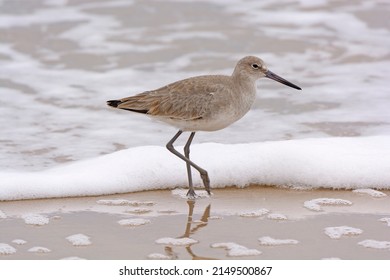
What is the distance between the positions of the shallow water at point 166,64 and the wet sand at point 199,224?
1064 mm

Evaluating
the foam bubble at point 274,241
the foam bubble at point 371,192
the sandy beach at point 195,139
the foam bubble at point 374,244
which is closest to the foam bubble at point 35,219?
the sandy beach at point 195,139

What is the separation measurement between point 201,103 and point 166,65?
353cm

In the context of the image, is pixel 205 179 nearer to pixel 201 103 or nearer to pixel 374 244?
pixel 201 103

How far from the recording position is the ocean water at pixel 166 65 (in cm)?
746

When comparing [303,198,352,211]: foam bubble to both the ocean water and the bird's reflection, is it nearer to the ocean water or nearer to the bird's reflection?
the bird's reflection

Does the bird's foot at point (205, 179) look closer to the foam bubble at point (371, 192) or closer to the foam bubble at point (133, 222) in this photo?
the foam bubble at point (133, 222)

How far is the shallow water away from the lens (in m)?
7.49

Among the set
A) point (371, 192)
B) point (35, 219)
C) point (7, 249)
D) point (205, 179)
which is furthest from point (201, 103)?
point (7, 249)

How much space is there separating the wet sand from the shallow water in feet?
3.49

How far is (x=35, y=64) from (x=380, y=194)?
4746 millimetres

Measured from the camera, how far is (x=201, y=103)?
20.2ft

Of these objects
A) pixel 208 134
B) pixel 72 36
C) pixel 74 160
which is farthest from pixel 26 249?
pixel 72 36

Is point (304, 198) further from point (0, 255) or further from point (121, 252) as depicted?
point (0, 255)

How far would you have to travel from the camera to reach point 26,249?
5.05m
